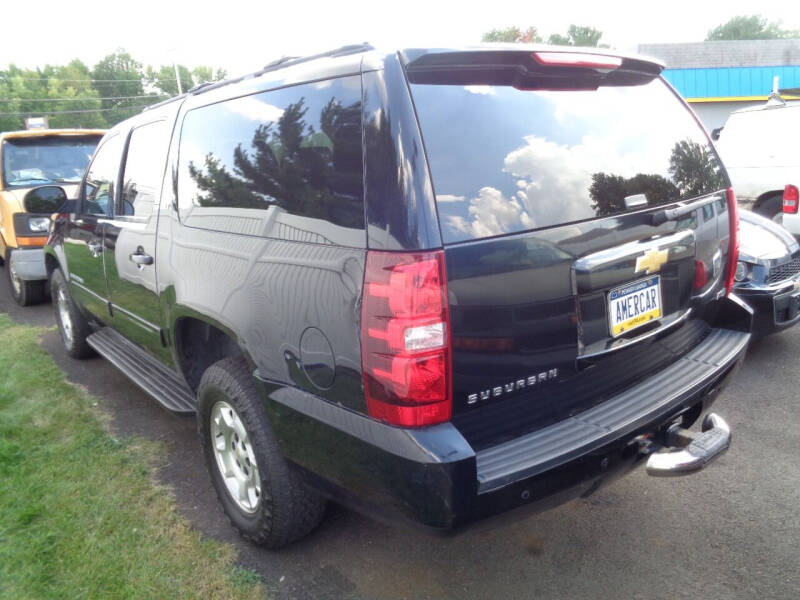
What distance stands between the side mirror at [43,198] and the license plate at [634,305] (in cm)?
450

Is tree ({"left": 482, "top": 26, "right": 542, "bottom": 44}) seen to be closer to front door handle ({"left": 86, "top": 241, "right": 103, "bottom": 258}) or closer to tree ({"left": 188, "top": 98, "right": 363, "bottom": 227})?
tree ({"left": 188, "top": 98, "right": 363, "bottom": 227})

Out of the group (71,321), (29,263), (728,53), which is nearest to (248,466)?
(71,321)

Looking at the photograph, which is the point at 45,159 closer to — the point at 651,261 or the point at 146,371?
the point at 146,371

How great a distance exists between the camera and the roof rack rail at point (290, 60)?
2241mm

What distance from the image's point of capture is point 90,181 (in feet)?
15.3

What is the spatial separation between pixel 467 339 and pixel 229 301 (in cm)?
113

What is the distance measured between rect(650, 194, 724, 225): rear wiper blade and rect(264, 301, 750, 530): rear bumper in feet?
2.14

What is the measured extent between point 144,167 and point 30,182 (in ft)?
15.9

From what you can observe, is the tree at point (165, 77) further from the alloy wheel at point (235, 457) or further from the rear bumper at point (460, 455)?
the rear bumper at point (460, 455)

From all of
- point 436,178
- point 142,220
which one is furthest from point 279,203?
point 142,220

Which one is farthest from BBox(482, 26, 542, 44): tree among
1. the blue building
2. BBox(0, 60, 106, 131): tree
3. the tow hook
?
BBox(0, 60, 106, 131): tree

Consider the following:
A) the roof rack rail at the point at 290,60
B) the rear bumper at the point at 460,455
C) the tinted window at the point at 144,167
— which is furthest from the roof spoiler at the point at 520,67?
the tinted window at the point at 144,167

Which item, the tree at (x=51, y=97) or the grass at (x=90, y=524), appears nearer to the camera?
the grass at (x=90, y=524)

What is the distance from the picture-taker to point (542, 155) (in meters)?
2.24
